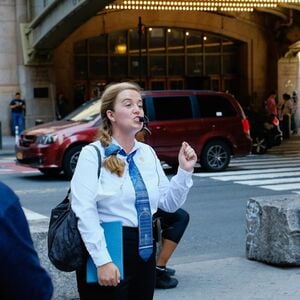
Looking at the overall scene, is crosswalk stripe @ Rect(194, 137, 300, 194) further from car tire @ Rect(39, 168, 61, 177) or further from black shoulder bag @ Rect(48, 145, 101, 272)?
black shoulder bag @ Rect(48, 145, 101, 272)

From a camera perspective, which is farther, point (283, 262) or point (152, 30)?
point (152, 30)

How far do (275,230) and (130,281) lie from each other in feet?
11.4

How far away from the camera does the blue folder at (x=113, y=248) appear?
11.8 ft

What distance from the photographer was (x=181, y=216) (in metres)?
6.08

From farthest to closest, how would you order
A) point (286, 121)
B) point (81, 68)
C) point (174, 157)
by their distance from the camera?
point (81, 68) → point (286, 121) → point (174, 157)

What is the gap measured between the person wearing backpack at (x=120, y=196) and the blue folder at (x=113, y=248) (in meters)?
0.04

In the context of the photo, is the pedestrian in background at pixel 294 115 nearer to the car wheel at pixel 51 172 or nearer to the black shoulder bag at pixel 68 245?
the car wheel at pixel 51 172

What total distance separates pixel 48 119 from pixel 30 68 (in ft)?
7.06

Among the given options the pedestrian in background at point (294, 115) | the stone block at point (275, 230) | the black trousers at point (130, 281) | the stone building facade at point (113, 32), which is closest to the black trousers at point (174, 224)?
the stone block at point (275, 230)

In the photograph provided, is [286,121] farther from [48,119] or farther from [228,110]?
[228,110]

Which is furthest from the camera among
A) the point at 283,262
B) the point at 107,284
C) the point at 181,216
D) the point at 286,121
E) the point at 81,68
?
the point at 81,68

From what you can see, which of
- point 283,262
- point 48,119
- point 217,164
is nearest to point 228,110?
point 217,164

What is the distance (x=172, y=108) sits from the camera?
16062mm

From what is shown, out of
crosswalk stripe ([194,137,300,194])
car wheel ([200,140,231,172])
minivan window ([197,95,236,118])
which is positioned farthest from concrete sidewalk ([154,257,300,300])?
minivan window ([197,95,236,118])
